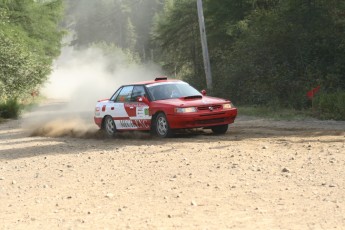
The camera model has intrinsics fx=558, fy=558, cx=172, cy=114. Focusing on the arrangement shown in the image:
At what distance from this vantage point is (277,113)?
19.8 m

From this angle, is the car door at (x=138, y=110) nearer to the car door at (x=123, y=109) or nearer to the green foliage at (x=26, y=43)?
the car door at (x=123, y=109)

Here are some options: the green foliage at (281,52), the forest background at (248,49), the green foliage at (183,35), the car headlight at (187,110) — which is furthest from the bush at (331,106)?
the green foliage at (183,35)

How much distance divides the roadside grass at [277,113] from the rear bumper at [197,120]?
4959 mm

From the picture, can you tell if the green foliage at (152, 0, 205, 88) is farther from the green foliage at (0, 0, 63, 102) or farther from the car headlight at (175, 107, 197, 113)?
the car headlight at (175, 107, 197, 113)

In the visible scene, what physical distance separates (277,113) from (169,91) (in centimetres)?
648

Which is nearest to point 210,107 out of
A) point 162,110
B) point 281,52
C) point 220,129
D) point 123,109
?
point 220,129

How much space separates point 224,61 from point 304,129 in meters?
16.0

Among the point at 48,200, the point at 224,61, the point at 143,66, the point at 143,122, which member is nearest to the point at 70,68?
the point at 143,66

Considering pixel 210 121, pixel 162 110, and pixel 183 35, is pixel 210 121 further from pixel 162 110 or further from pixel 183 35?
pixel 183 35

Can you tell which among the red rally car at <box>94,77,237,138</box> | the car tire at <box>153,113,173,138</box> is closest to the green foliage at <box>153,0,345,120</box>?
the red rally car at <box>94,77,237,138</box>

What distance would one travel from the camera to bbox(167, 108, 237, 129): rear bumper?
1316 centimetres

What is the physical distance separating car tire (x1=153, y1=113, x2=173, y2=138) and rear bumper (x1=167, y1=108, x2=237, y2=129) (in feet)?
0.66

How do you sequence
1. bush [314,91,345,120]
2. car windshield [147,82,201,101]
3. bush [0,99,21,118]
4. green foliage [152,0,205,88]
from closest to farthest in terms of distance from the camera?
1. car windshield [147,82,201,101]
2. bush [314,91,345,120]
3. bush [0,99,21,118]
4. green foliage [152,0,205,88]

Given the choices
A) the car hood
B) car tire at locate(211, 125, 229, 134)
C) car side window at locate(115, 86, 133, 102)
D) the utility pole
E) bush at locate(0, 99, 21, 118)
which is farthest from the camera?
bush at locate(0, 99, 21, 118)
